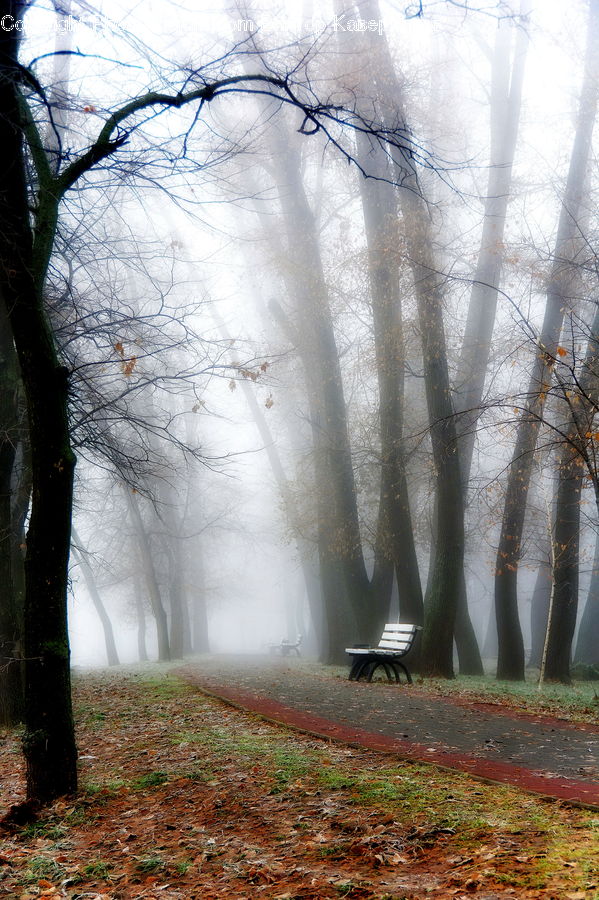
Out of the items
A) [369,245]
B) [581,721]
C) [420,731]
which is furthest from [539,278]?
[420,731]

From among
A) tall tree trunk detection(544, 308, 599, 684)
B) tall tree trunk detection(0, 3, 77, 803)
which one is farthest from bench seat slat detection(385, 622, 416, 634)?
tall tree trunk detection(0, 3, 77, 803)

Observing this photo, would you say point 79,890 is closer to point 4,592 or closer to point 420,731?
point 420,731

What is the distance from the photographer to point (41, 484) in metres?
5.75

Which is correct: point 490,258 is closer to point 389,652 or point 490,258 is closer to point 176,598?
point 389,652

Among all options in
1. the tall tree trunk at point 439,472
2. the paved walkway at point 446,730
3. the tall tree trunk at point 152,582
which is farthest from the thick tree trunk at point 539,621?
the paved walkway at point 446,730

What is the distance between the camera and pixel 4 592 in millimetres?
9117

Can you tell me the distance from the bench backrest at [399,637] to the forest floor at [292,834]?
18.4 ft

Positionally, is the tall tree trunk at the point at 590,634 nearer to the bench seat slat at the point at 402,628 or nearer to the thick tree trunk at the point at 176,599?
the bench seat slat at the point at 402,628

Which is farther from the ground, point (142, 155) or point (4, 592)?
point (142, 155)

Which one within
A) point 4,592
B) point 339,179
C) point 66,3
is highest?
point 339,179

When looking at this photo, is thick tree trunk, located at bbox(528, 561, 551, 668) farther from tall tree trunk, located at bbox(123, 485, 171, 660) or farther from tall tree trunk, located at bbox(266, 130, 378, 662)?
tall tree trunk, located at bbox(123, 485, 171, 660)

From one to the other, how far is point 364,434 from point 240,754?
11625 millimetres

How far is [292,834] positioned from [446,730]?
351 cm

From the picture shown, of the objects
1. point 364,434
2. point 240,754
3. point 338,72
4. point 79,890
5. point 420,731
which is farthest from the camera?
point 364,434
